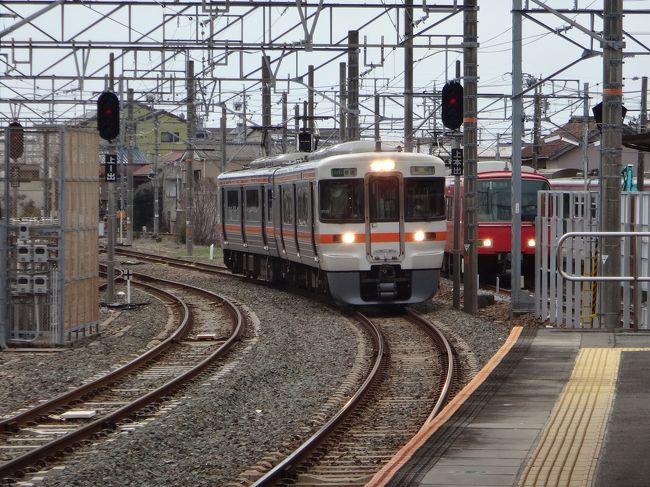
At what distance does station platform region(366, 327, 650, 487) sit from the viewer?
7.35 meters

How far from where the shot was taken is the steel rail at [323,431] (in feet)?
27.8

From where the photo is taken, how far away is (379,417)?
11328 millimetres

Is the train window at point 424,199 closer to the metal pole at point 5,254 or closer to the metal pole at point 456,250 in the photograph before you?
the metal pole at point 456,250

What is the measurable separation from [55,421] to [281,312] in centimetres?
1079

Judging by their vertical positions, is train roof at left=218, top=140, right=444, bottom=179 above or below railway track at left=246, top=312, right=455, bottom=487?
above

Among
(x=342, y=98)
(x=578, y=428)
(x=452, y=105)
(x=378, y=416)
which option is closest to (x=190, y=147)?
(x=342, y=98)

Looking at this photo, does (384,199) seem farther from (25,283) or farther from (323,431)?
(323,431)

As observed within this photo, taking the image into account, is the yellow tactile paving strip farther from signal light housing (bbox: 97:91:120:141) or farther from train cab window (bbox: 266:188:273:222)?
train cab window (bbox: 266:188:273:222)

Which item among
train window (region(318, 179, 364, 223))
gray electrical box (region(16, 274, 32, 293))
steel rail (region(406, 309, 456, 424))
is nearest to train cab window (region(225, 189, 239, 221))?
steel rail (region(406, 309, 456, 424))

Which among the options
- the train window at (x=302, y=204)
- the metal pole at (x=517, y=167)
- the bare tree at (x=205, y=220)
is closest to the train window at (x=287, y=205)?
the train window at (x=302, y=204)

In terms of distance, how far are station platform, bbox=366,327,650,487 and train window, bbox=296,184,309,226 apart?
9.57m

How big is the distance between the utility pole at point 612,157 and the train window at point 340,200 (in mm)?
5050

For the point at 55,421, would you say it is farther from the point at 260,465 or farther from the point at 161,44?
the point at 161,44

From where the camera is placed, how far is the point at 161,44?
25.2 m
